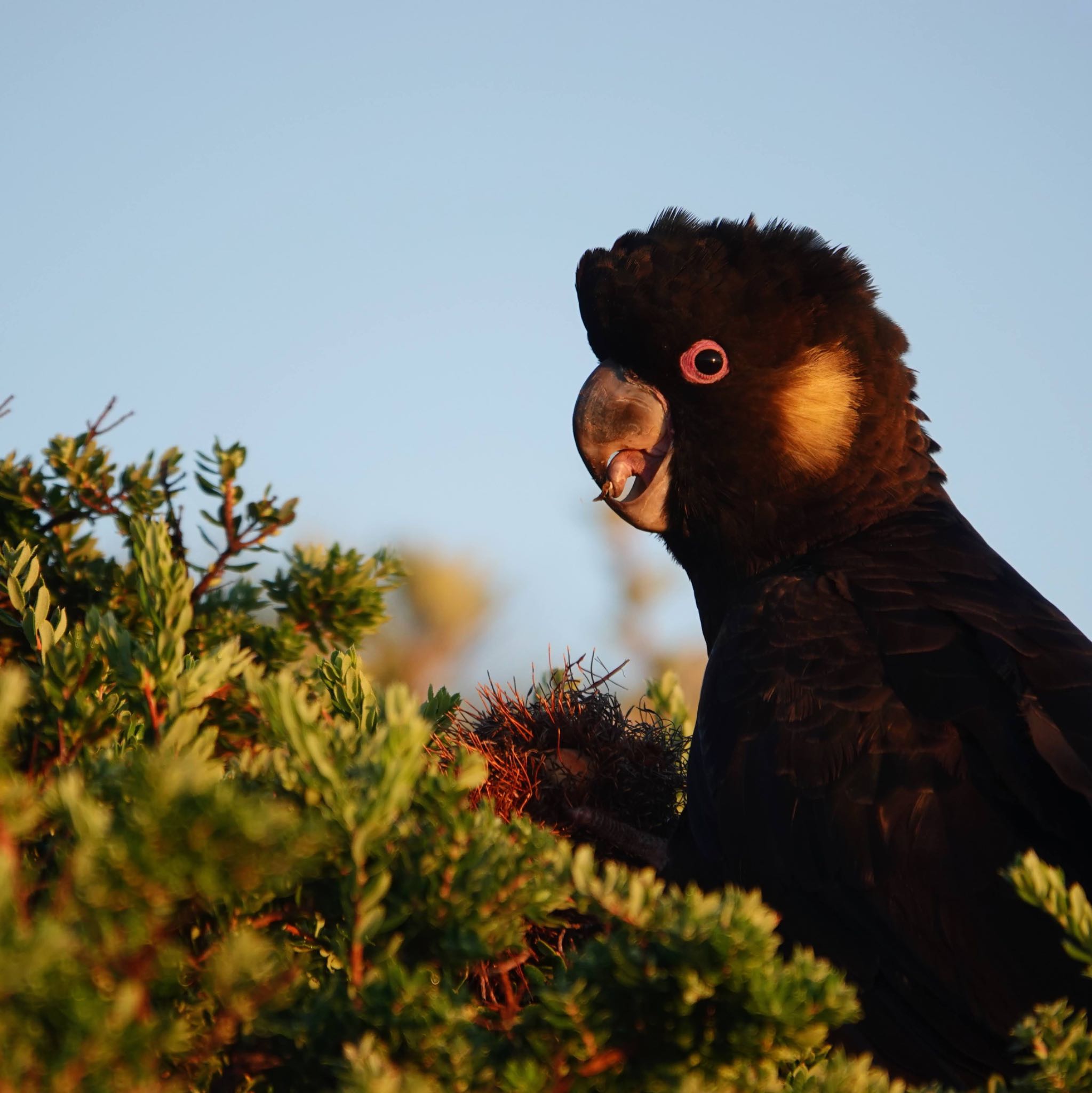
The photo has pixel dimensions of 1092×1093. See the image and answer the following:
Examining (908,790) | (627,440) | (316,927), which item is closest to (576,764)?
(908,790)

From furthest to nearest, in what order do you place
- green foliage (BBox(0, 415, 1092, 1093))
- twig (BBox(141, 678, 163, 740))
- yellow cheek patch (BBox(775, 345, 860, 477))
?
yellow cheek patch (BBox(775, 345, 860, 477))
twig (BBox(141, 678, 163, 740))
green foliage (BBox(0, 415, 1092, 1093))

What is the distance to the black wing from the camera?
3053 mm

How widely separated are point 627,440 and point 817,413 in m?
0.78

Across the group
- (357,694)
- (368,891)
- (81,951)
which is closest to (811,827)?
(357,694)

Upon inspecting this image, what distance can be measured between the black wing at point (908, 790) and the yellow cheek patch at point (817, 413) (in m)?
0.69

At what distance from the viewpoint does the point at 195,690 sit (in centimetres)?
166

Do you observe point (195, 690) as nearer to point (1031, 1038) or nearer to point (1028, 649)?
point (1031, 1038)

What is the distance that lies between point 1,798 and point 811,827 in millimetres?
2503

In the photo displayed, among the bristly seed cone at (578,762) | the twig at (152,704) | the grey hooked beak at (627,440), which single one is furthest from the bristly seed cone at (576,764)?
the twig at (152,704)

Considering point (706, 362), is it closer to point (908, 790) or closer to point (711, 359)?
point (711, 359)

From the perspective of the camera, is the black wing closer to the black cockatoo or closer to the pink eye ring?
the black cockatoo

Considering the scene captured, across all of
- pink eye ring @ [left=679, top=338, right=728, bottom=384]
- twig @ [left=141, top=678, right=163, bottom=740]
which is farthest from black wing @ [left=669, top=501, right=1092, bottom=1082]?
twig @ [left=141, top=678, right=163, bottom=740]

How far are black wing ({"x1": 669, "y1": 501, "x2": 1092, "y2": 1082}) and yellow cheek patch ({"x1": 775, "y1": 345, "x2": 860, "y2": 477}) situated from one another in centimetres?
69

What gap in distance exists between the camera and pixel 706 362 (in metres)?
4.36
